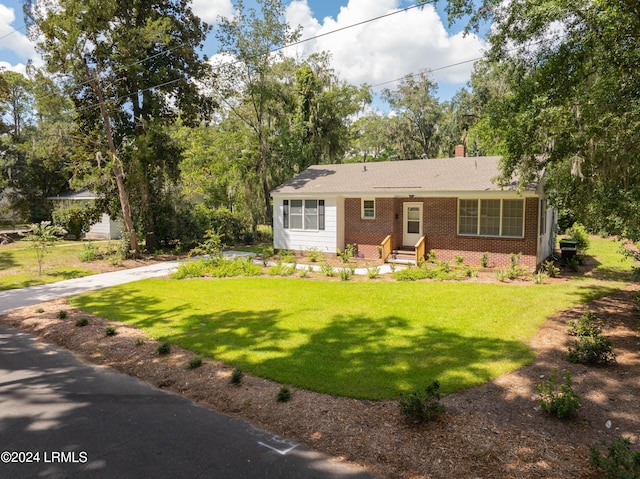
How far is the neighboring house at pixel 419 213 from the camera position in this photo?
47.9 ft

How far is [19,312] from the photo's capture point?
10195 mm

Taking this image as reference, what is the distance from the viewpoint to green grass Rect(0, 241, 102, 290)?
14.0m

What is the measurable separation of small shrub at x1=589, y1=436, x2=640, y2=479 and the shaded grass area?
218 cm

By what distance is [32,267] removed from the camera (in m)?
16.6

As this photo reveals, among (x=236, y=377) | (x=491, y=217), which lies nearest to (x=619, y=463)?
(x=236, y=377)

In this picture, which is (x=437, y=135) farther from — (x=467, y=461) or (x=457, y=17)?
(x=467, y=461)

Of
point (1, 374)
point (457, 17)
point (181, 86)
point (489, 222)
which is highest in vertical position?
point (181, 86)

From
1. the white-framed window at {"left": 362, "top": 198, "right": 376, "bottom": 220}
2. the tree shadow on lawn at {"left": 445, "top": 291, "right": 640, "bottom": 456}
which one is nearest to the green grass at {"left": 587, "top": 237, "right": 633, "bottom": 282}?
the tree shadow on lawn at {"left": 445, "top": 291, "right": 640, "bottom": 456}

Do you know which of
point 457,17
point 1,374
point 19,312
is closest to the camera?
point 1,374

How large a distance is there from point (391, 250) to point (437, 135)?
25.2m

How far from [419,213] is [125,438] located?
14527 mm

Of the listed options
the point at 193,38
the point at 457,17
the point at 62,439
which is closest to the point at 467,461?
the point at 62,439

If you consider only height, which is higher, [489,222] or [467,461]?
[489,222]

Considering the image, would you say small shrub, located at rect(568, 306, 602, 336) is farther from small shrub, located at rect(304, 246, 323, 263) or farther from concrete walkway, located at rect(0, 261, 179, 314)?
concrete walkway, located at rect(0, 261, 179, 314)
